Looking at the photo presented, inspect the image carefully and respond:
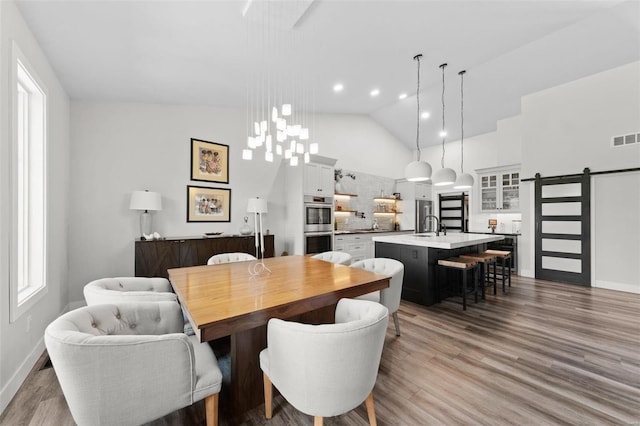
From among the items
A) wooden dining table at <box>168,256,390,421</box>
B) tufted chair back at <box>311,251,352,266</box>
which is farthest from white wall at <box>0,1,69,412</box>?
tufted chair back at <box>311,251,352,266</box>

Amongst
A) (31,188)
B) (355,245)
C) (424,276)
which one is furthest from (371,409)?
(355,245)

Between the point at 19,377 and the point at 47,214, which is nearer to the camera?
the point at 19,377

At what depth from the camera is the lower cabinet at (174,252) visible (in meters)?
3.55

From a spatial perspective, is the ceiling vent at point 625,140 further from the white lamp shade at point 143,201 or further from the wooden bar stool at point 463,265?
the white lamp shade at point 143,201

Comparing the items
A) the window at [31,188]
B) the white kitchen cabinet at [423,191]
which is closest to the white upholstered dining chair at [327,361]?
the window at [31,188]

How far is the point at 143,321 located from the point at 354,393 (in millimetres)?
1333

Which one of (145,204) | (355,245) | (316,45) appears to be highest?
(316,45)

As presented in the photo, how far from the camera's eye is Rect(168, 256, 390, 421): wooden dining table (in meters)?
1.34

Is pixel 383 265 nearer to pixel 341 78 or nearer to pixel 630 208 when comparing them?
pixel 341 78

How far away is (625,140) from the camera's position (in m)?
4.32

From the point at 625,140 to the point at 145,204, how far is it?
7.56 m

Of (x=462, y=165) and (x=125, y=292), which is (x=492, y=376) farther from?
(x=462, y=165)

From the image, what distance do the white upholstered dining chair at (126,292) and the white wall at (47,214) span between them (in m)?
0.56

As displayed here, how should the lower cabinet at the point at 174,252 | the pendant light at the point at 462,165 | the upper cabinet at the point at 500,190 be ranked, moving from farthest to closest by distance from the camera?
1. the upper cabinet at the point at 500,190
2. the pendant light at the point at 462,165
3. the lower cabinet at the point at 174,252
